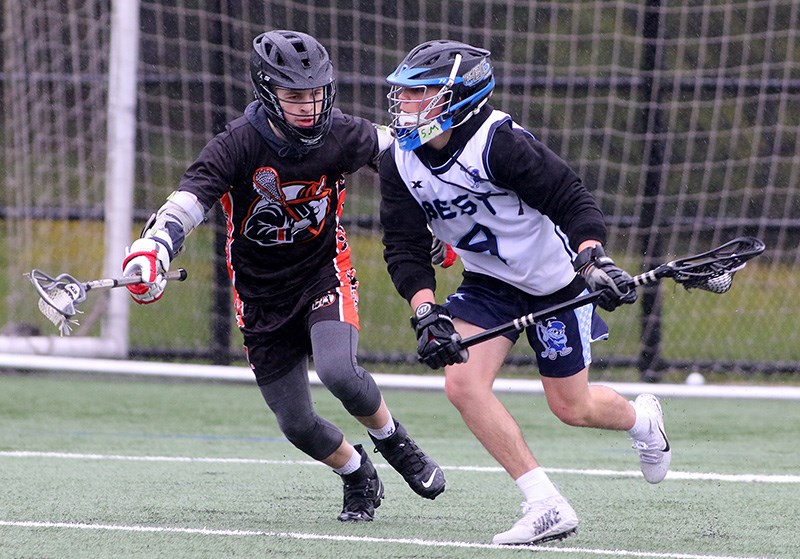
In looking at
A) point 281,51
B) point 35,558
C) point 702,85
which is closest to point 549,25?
point 702,85

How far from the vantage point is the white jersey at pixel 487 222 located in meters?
4.75

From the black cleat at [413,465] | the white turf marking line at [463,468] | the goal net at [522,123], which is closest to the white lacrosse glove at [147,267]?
the black cleat at [413,465]

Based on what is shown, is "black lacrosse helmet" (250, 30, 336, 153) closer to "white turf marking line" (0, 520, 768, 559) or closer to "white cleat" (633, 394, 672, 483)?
"white turf marking line" (0, 520, 768, 559)

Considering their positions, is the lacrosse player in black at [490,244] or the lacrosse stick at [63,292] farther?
the lacrosse player in black at [490,244]

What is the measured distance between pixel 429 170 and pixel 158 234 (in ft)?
3.13

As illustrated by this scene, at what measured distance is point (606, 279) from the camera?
4387mm

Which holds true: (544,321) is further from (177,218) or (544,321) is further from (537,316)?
(177,218)

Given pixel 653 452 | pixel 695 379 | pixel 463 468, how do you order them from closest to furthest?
pixel 653 452, pixel 463 468, pixel 695 379

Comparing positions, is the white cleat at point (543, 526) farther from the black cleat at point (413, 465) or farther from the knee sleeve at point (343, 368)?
the knee sleeve at point (343, 368)

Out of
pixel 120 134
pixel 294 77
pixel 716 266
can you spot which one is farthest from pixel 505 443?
pixel 120 134

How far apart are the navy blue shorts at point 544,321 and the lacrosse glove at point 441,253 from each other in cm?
18

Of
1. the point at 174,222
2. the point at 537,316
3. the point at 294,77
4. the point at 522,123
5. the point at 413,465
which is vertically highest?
the point at 294,77

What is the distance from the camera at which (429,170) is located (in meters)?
4.81

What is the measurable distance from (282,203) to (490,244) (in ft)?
2.61
